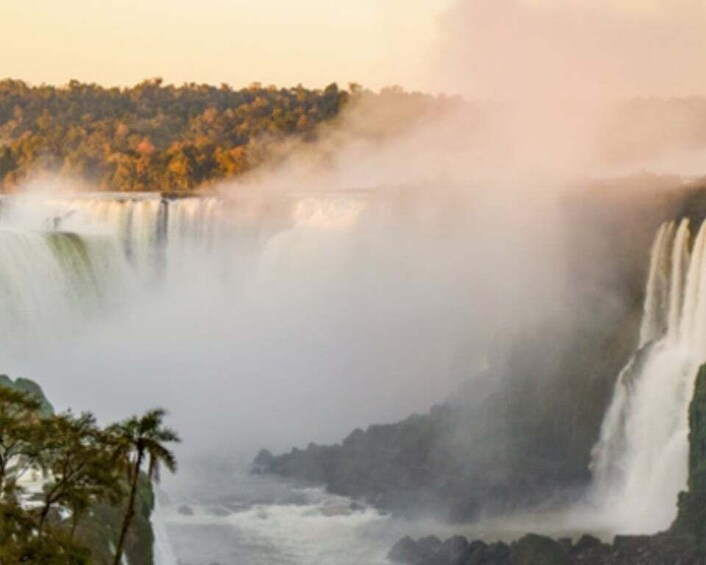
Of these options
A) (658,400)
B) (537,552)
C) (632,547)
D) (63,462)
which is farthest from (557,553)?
(63,462)

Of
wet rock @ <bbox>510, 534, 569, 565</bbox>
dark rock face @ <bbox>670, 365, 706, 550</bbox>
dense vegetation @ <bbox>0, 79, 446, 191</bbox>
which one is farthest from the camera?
dense vegetation @ <bbox>0, 79, 446, 191</bbox>

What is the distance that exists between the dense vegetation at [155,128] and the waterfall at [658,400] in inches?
1924

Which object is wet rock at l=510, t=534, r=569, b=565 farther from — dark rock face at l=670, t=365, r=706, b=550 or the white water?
the white water

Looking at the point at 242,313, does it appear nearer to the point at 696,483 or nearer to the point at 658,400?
the point at 658,400

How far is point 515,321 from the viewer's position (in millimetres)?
48688

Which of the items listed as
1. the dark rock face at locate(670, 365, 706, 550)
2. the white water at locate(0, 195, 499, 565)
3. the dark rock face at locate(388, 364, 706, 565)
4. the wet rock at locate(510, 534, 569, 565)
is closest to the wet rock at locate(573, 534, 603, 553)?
the dark rock face at locate(388, 364, 706, 565)

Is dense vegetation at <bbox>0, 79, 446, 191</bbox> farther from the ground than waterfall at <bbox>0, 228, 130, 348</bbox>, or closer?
farther from the ground

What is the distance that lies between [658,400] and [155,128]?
75.8 meters

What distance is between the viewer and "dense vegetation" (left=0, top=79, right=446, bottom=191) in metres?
90.8

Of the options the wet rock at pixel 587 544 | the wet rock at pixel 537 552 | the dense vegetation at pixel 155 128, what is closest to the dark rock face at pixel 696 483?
the wet rock at pixel 587 544

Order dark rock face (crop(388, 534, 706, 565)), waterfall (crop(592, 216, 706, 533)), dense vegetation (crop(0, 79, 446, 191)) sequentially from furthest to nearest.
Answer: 1. dense vegetation (crop(0, 79, 446, 191))
2. waterfall (crop(592, 216, 706, 533))
3. dark rock face (crop(388, 534, 706, 565))

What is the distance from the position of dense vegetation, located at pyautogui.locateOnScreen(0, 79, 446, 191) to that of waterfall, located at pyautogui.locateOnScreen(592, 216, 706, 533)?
1924 inches

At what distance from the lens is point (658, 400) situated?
40.4 metres

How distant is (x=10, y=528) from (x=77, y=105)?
331 ft
